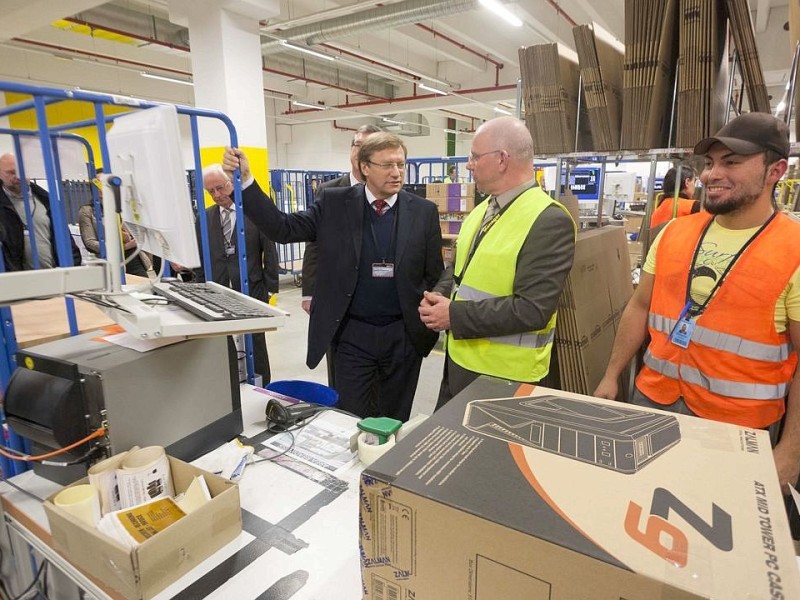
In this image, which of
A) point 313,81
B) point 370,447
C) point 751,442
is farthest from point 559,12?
point 751,442

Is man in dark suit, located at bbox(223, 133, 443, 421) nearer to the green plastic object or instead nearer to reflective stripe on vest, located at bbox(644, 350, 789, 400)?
the green plastic object

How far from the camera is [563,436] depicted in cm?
77

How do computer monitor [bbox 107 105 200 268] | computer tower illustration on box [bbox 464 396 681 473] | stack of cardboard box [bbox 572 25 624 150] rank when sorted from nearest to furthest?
1. computer tower illustration on box [bbox 464 396 681 473]
2. computer monitor [bbox 107 105 200 268]
3. stack of cardboard box [bbox 572 25 624 150]

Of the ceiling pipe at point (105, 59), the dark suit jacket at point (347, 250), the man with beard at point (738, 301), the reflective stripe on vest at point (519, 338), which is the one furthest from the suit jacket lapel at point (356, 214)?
the ceiling pipe at point (105, 59)

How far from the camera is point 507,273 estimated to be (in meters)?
1.63

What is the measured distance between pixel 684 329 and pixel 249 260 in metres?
2.63

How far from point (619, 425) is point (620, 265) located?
86.3 inches

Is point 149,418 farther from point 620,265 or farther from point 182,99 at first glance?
point 182,99

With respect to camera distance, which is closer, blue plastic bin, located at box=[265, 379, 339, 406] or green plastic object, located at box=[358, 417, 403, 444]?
green plastic object, located at box=[358, 417, 403, 444]

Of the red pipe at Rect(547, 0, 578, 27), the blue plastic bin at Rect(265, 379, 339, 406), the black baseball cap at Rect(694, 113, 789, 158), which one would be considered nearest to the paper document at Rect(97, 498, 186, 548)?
the blue plastic bin at Rect(265, 379, 339, 406)

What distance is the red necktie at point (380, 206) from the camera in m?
2.14

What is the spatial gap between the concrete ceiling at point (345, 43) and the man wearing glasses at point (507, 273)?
416 centimetres

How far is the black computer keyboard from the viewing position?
112cm

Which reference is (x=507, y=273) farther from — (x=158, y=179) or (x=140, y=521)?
(x=140, y=521)
